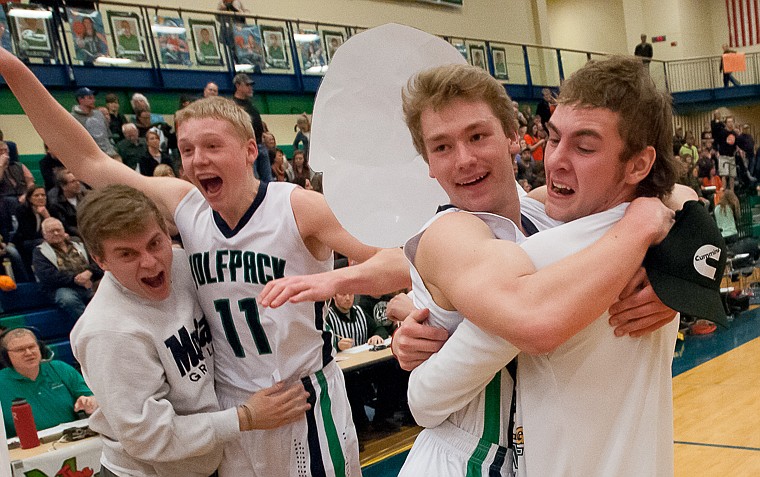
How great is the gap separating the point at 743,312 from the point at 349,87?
9.23 meters

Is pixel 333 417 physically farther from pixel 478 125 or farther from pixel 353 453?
pixel 478 125

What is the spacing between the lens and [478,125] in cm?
167

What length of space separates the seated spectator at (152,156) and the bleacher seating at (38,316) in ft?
5.84

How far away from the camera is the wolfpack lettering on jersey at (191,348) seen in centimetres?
245

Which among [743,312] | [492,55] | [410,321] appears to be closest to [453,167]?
[410,321]

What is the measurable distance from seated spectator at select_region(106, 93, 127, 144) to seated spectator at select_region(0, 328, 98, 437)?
→ 4319 mm

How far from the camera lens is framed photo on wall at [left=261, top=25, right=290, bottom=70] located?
12945 mm

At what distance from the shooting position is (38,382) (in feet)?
16.9

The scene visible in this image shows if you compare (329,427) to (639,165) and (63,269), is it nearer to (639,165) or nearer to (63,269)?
(639,165)

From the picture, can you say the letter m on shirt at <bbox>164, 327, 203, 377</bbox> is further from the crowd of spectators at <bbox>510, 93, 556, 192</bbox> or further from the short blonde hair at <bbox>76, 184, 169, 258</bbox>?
the crowd of spectators at <bbox>510, 93, 556, 192</bbox>

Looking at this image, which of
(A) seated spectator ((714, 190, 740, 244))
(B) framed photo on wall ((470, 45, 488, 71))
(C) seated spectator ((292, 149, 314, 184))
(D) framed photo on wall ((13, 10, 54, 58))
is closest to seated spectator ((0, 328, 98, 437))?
(C) seated spectator ((292, 149, 314, 184))

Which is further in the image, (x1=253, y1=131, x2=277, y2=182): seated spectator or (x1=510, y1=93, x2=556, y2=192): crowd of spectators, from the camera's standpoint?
(x1=510, y1=93, x2=556, y2=192): crowd of spectators

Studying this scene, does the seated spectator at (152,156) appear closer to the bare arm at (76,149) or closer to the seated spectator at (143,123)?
the seated spectator at (143,123)

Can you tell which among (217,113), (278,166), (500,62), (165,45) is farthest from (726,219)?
(217,113)
